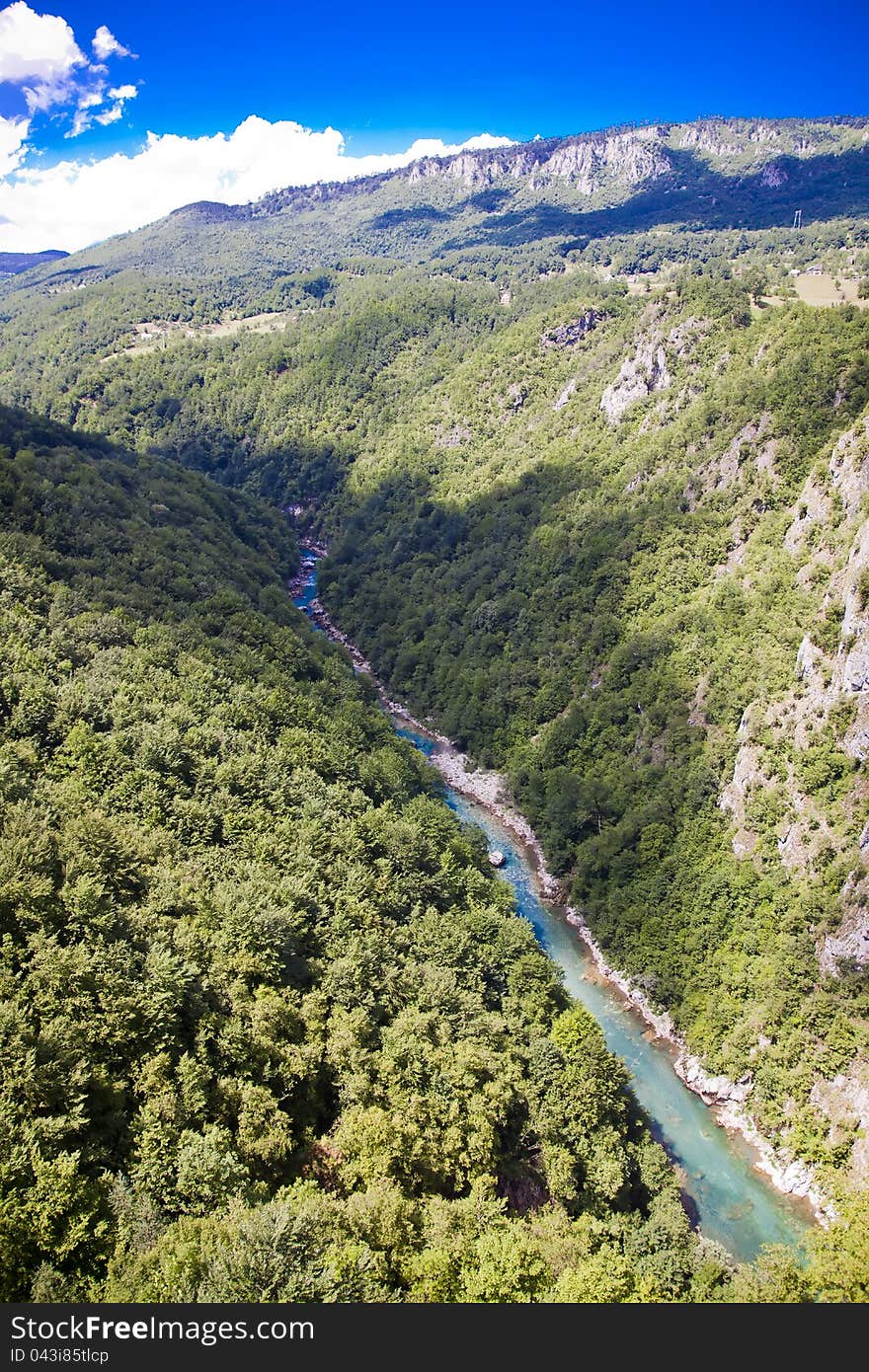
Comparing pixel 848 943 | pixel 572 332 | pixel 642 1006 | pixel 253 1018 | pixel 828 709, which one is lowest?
pixel 642 1006

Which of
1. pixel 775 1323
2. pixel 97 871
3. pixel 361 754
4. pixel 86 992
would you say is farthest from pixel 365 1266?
pixel 361 754

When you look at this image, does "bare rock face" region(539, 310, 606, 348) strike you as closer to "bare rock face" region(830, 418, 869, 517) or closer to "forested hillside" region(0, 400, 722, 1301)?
"bare rock face" region(830, 418, 869, 517)

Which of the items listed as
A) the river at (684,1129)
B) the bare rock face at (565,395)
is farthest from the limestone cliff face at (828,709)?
the bare rock face at (565,395)

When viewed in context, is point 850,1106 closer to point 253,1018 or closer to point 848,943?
point 848,943

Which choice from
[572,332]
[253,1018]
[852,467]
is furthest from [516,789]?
[572,332]

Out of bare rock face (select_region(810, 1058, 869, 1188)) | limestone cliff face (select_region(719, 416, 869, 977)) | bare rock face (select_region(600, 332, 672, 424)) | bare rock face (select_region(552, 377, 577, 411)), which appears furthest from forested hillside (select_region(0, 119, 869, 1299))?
bare rock face (select_region(552, 377, 577, 411))
